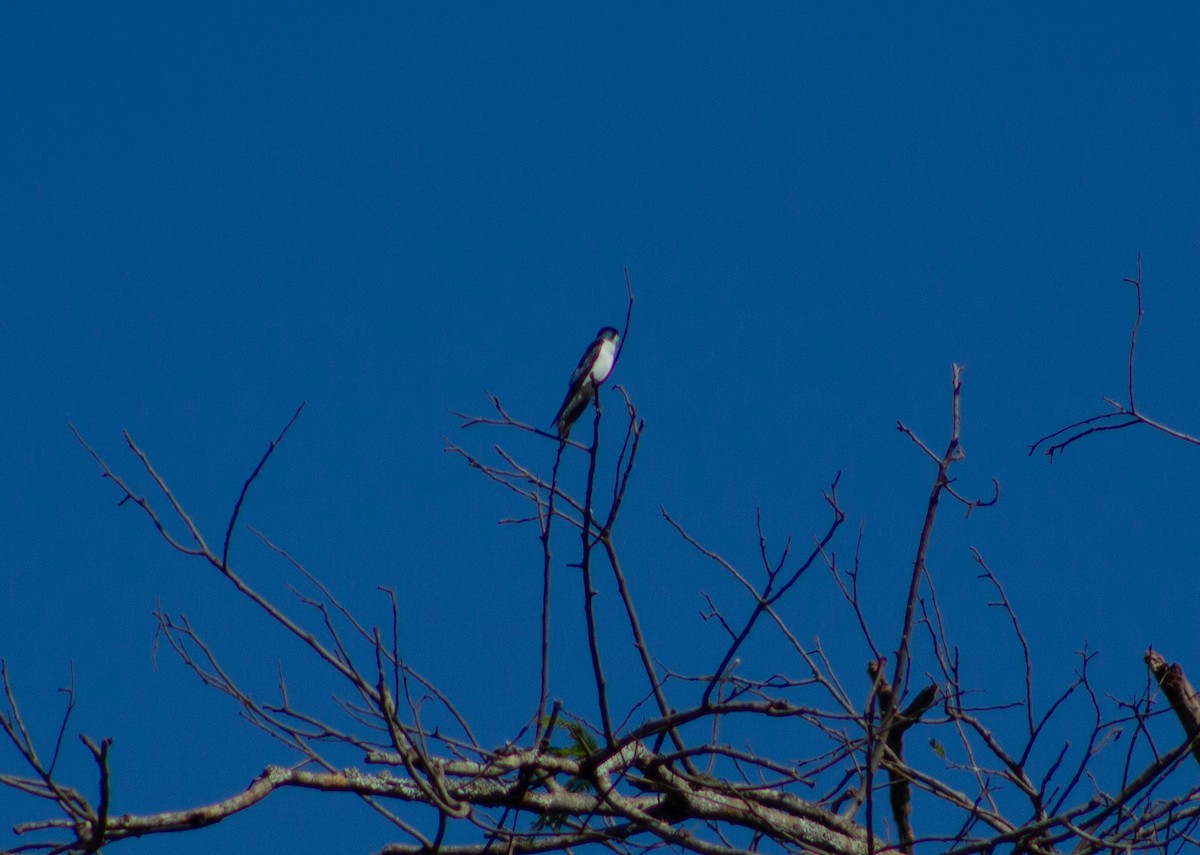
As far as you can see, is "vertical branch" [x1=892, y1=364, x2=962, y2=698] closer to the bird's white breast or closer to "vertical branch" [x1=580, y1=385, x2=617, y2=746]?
"vertical branch" [x1=580, y1=385, x2=617, y2=746]

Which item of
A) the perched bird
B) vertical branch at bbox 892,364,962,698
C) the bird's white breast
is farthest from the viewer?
the bird's white breast

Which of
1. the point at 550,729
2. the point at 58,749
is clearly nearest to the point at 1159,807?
the point at 550,729

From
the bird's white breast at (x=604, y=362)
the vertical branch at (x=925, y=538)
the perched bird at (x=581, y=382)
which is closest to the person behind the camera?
the vertical branch at (x=925, y=538)

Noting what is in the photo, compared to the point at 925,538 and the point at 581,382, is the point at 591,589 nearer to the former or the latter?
the point at 925,538

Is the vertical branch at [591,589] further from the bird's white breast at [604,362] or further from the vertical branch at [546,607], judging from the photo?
the bird's white breast at [604,362]

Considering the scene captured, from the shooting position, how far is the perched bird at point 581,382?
9.91 meters

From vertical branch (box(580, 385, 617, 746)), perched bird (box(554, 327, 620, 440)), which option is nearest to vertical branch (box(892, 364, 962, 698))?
vertical branch (box(580, 385, 617, 746))

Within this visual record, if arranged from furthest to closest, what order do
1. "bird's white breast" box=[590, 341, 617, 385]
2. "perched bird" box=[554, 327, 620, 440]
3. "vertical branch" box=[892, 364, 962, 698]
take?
"bird's white breast" box=[590, 341, 617, 385] < "perched bird" box=[554, 327, 620, 440] < "vertical branch" box=[892, 364, 962, 698]

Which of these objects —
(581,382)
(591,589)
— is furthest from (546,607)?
(581,382)

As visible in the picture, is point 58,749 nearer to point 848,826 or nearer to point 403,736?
point 403,736

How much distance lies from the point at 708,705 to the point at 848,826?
1.12 meters

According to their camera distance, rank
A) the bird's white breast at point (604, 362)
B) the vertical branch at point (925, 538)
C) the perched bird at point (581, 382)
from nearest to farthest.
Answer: the vertical branch at point (925, 538)
the perched bird at point (581, 382)
the bird's white breast at point (604, 362)

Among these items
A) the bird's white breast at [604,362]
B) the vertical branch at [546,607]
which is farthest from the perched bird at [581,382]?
the vertical branch at [546,607]

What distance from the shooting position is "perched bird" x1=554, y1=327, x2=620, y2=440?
390 inches
